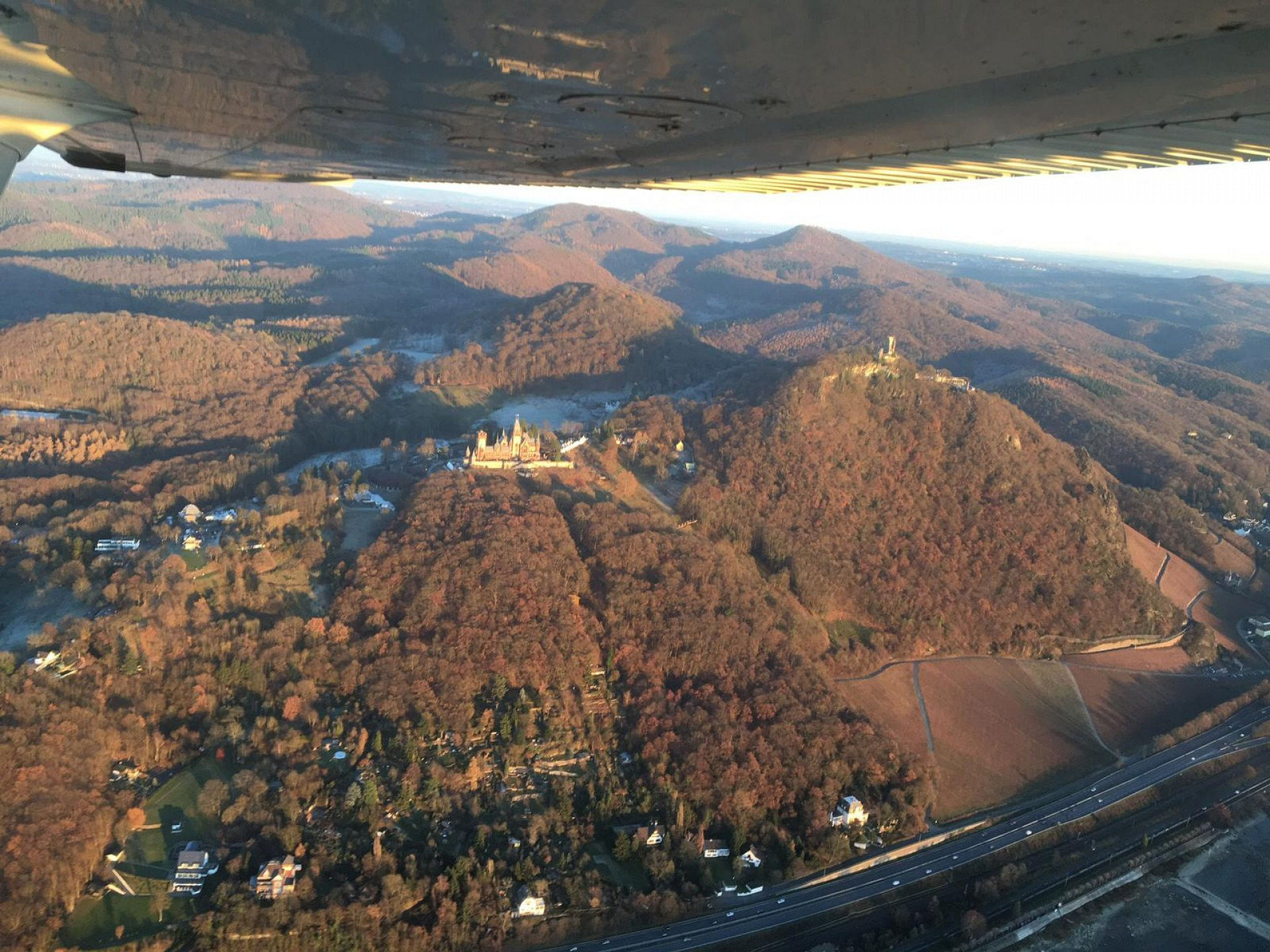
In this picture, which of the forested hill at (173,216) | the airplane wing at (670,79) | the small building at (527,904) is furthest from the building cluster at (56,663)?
the forested hill at (173,216)

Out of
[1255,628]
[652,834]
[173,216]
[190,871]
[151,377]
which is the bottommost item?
[1255,628]

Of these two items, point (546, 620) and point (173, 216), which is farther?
point (173, 216)

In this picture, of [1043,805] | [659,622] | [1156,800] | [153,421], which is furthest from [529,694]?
[153,421]

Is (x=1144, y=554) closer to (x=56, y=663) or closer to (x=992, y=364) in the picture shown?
(x=56, y=663)

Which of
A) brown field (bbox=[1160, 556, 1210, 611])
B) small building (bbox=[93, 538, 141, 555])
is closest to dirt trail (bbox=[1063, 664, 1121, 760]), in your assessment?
brown field (bbox=[1160, 556, 1210, 611])

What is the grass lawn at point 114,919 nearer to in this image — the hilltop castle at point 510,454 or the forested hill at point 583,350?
the hilltop castle at point 510,454

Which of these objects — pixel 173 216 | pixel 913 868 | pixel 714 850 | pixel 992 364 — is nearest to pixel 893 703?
pixel 913 868

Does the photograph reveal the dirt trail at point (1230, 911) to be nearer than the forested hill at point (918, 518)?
Yes
